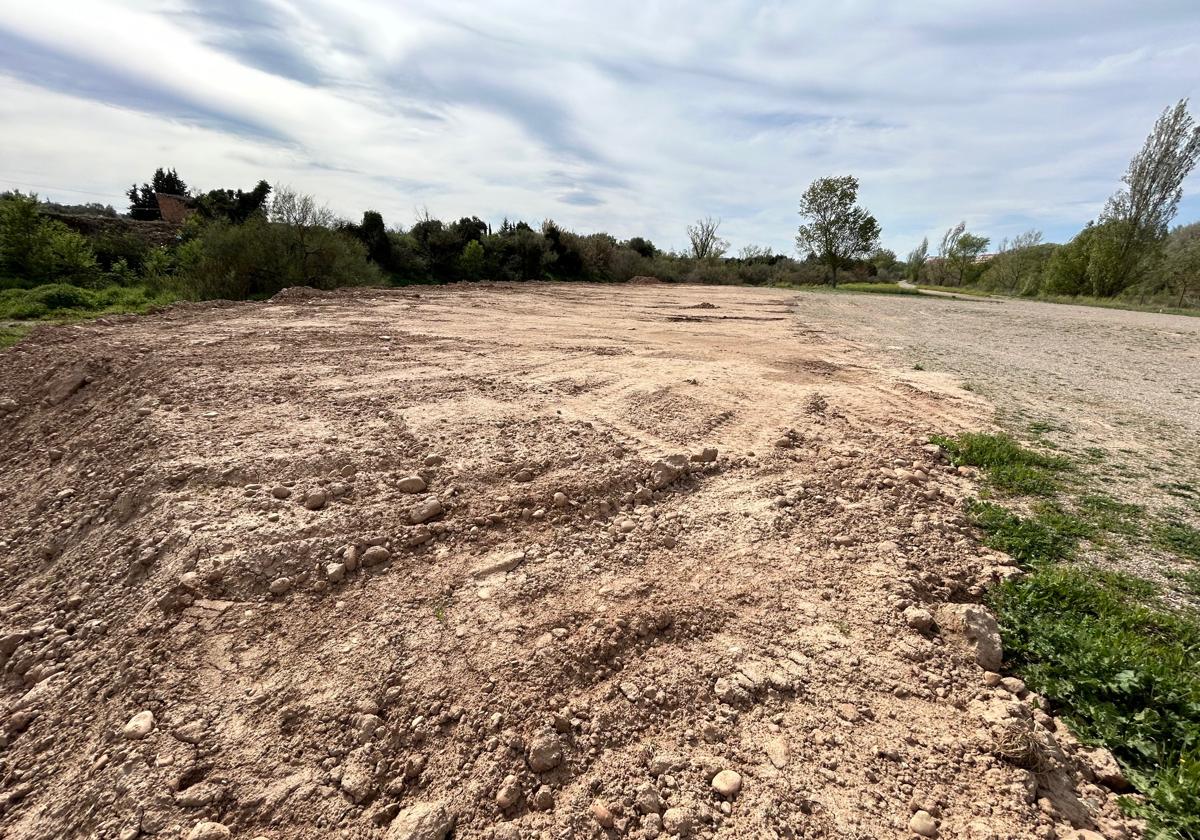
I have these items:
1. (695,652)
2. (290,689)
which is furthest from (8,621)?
(695,652)

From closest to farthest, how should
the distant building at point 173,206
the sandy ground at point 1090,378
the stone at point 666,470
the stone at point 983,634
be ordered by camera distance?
the stone at point 983,634
the stone at point 666,470
the sandy ground at point 1090,378
the distant building at point 173,206

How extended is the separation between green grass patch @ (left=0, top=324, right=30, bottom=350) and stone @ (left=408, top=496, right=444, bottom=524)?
8.40m

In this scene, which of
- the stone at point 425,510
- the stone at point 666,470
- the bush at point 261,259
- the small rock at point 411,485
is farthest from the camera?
the bush at point 261,259

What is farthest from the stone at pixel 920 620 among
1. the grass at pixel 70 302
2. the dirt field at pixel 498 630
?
the grass at pixel 70 302

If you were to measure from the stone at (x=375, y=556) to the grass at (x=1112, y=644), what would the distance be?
279 cm

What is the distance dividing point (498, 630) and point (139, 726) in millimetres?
1223

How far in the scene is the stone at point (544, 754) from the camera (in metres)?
1.65

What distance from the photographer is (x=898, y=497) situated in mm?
3191

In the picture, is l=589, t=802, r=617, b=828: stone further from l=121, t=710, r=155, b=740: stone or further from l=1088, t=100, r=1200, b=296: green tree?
l=1088, t=100, r=1200, b=296: green tree

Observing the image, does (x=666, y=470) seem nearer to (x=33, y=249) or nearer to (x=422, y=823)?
(x=422, y=823)

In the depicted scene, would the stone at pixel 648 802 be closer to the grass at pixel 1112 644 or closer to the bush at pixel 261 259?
the grass at pixel 1112 644

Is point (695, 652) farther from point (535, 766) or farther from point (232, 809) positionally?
point (232, 809)

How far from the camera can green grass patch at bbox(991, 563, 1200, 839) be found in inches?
61.6

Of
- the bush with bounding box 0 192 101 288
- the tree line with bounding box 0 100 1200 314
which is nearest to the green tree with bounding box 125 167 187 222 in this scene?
the tree line with bounding box 0 100 1200 314
